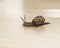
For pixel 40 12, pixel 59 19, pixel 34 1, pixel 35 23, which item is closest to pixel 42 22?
pixel 35 23

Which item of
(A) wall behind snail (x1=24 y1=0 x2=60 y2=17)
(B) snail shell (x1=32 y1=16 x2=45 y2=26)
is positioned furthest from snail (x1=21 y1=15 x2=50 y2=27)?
(A) wall behind snail (x1=24 y1=0 x2=60 y2=17)

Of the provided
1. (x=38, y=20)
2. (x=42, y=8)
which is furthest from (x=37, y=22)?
(x=42, y=8)

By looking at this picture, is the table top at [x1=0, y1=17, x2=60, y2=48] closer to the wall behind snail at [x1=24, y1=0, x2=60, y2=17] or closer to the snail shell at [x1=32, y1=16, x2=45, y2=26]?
the snail shell at [x1=32, y1=16, x2=45, y2=26]

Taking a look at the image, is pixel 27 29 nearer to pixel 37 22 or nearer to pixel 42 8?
pixel 37 22

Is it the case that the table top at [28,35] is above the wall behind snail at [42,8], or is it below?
below

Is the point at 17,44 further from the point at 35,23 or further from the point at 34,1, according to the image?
the point at 34,1

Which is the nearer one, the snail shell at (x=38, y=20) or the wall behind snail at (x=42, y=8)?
the snail shell at (x=38, y=20)

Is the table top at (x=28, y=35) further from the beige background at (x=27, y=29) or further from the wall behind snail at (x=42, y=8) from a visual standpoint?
the wall behind snail at (x=42, y=8)

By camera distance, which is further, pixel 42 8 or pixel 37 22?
pixel 42 8

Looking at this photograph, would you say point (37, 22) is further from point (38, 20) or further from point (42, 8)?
point (42, 8)

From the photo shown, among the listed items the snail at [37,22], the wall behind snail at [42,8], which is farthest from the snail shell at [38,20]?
the wall behind snail at [42,8]
